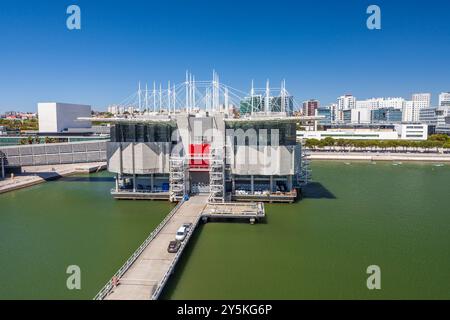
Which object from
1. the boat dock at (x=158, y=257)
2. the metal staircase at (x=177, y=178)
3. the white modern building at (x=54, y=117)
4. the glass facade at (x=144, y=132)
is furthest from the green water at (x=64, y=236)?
the white modern building at (x=54, y=117)

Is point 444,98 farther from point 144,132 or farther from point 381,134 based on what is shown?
point 144,132

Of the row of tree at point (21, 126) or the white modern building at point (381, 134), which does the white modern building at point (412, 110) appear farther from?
the row of tree at point (21, 126)

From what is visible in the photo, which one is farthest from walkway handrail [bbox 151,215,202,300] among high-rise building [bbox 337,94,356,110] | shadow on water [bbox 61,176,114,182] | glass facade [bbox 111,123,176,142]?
high-rise building [bbox 337,94,356,110]

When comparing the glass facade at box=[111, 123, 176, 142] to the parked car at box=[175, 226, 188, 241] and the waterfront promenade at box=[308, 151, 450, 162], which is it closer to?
the parked car at box=[175, 226, 188, 241]

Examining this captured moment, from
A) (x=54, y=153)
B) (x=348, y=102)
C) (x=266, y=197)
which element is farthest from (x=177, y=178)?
(x=348, y=102)

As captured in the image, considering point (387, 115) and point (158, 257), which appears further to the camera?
point (387, 115)

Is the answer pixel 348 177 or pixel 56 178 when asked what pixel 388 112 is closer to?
pixel 348 177
